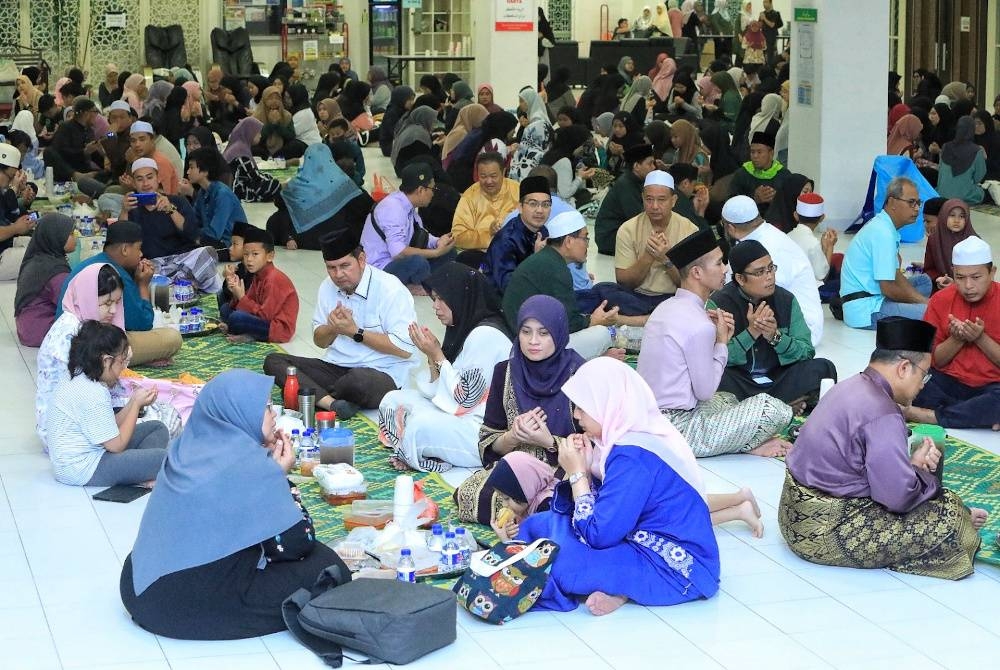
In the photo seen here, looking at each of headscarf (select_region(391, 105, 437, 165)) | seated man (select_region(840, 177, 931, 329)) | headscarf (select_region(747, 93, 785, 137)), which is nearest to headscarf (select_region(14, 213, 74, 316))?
seated man (select_region(840, 177, 931, 329))

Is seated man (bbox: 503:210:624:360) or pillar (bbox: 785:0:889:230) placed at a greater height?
pillar (bbox: 785:0:889:230)

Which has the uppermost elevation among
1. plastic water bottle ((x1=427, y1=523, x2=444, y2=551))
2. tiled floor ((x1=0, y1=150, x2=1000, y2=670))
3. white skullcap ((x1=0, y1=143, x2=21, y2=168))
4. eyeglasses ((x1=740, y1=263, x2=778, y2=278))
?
white skullcap ((x1=0, y1=143, x2=21, y2=168))

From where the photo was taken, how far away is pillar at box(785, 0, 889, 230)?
11.6 meters

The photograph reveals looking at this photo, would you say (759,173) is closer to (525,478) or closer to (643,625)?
(525,478)

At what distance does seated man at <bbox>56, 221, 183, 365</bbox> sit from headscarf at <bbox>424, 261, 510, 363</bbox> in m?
1.93

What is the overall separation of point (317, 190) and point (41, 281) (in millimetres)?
2976

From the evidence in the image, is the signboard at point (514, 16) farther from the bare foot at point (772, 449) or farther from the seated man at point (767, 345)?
the bare foot at point (772, 449)

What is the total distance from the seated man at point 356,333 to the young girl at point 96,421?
1146mm

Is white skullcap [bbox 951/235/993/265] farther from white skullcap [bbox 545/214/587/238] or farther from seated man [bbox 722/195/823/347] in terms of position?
white skullcap [bbox 545/214/587/238]

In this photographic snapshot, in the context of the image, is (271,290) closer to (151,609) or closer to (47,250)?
(47,250)

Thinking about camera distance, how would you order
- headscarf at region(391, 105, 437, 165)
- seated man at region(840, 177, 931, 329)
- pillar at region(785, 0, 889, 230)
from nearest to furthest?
seated man at region(840, 177, 931, 329), pillar at region(785, 0, 889, 230), headscarf at region(391, 105, 437, 165)

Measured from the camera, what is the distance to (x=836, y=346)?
800 cm

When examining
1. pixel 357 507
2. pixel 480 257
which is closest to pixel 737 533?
pixel 357 507

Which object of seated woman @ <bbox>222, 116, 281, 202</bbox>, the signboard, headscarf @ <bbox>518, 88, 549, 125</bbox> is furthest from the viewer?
the signboard
